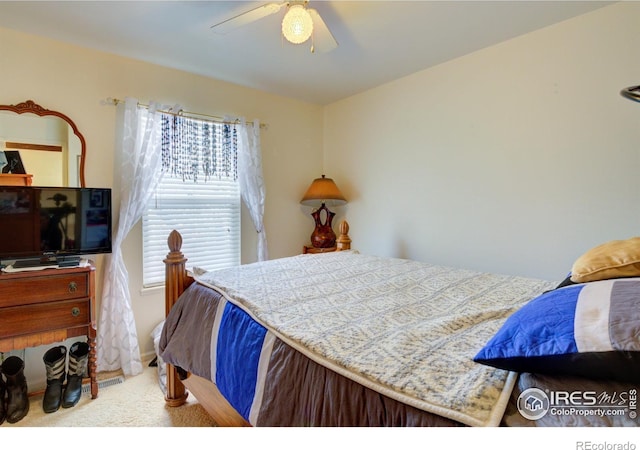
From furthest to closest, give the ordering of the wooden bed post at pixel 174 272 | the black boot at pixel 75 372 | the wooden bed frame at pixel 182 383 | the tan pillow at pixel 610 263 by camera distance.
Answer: the black boot at pixel 75 372, the wooden bed post at pixel 174 272, the wooden bed frame at pixel 182 383, the tan pillow at pixel 610 263

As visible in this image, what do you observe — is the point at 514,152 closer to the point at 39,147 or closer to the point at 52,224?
the point at 52,224

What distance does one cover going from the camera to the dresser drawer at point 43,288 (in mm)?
1818

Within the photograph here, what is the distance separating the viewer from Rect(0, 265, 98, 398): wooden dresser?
1.82 meters

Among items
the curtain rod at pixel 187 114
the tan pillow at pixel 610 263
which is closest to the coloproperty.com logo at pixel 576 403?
the tan pillow at pixel 610 263

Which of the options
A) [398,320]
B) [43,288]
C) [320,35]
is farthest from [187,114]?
[398,320]

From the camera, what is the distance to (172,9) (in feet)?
6.24

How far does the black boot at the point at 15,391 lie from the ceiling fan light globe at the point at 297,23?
251 cm

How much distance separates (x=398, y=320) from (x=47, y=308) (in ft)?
6.82

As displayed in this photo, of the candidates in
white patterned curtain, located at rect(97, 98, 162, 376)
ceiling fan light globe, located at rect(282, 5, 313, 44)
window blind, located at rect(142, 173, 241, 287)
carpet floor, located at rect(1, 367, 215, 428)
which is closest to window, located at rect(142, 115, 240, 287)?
window blind, located at rect(142, 173, 241, 287)

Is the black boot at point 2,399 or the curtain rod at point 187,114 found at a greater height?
the curtain rod at point 187,114

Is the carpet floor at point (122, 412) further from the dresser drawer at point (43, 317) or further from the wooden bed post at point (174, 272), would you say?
the wooden bed post at point (174, 272)

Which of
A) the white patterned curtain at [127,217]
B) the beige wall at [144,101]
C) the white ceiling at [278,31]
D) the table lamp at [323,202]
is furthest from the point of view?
the table lamp at [323,202]

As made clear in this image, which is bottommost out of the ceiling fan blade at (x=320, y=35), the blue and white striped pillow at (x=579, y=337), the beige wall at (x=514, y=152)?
the blue and white striped pillow at (x=579, y=337)
